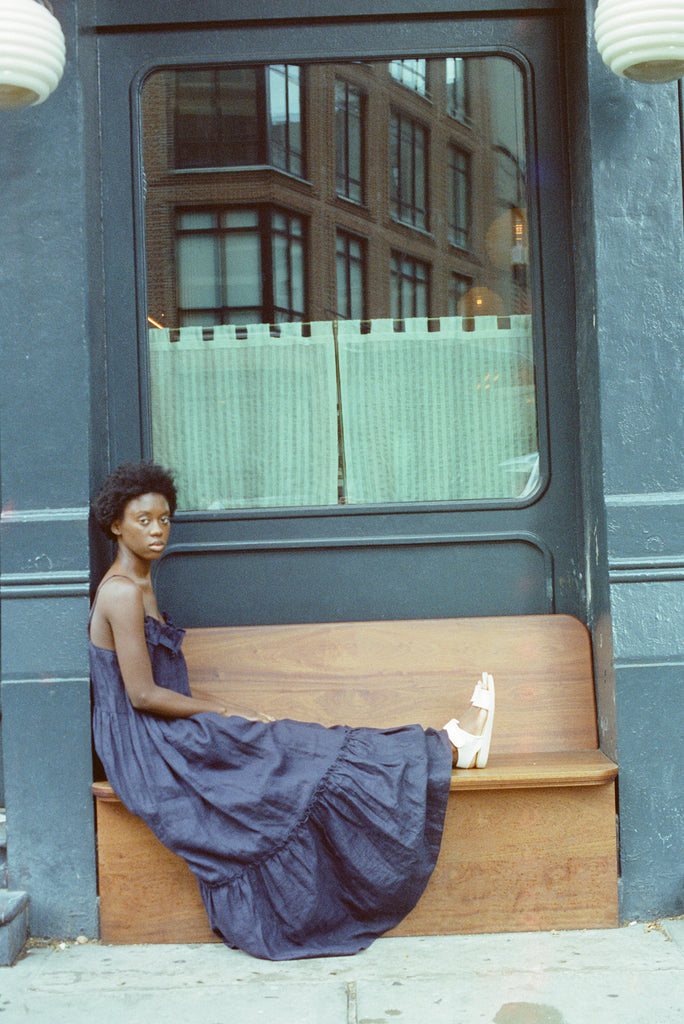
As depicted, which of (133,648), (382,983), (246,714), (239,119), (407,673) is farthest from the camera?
(239,119)

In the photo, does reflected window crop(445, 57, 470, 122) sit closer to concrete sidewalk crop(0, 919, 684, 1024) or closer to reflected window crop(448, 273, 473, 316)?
reflected window crop(448, 273, 473, 316)

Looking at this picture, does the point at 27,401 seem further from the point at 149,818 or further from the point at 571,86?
the point at 571,86

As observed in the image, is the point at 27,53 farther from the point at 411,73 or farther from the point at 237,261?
the point at 411,73

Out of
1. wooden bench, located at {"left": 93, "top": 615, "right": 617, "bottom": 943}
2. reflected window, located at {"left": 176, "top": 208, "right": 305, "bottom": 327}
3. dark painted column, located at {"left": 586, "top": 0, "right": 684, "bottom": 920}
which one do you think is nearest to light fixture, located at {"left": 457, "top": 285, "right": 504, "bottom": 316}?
dark painted column, located at {"left": 586, "top": 0, "right": 684, "bottom": 920}

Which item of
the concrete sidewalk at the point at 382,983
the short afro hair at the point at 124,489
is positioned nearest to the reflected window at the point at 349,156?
the short afro hair at the point at 124,489

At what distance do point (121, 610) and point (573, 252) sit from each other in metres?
2.25

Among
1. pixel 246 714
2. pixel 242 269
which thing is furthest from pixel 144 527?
pixel 242 269

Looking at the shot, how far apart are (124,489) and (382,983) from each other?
186cm

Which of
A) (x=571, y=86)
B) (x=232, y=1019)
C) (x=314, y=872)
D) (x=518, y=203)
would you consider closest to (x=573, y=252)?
(x=518, y=203)

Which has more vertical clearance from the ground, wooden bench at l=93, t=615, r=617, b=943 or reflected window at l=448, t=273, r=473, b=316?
reflected window at l=448, t=273, r=473, b=316

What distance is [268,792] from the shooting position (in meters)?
3.59

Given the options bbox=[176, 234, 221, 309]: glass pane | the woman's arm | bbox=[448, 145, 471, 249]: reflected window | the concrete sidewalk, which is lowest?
the concrete sidewalk

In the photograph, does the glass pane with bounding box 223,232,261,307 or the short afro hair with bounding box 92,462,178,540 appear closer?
the short afro hair with bounding box 92,462,178,540

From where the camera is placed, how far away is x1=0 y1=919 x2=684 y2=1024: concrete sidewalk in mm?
3162
